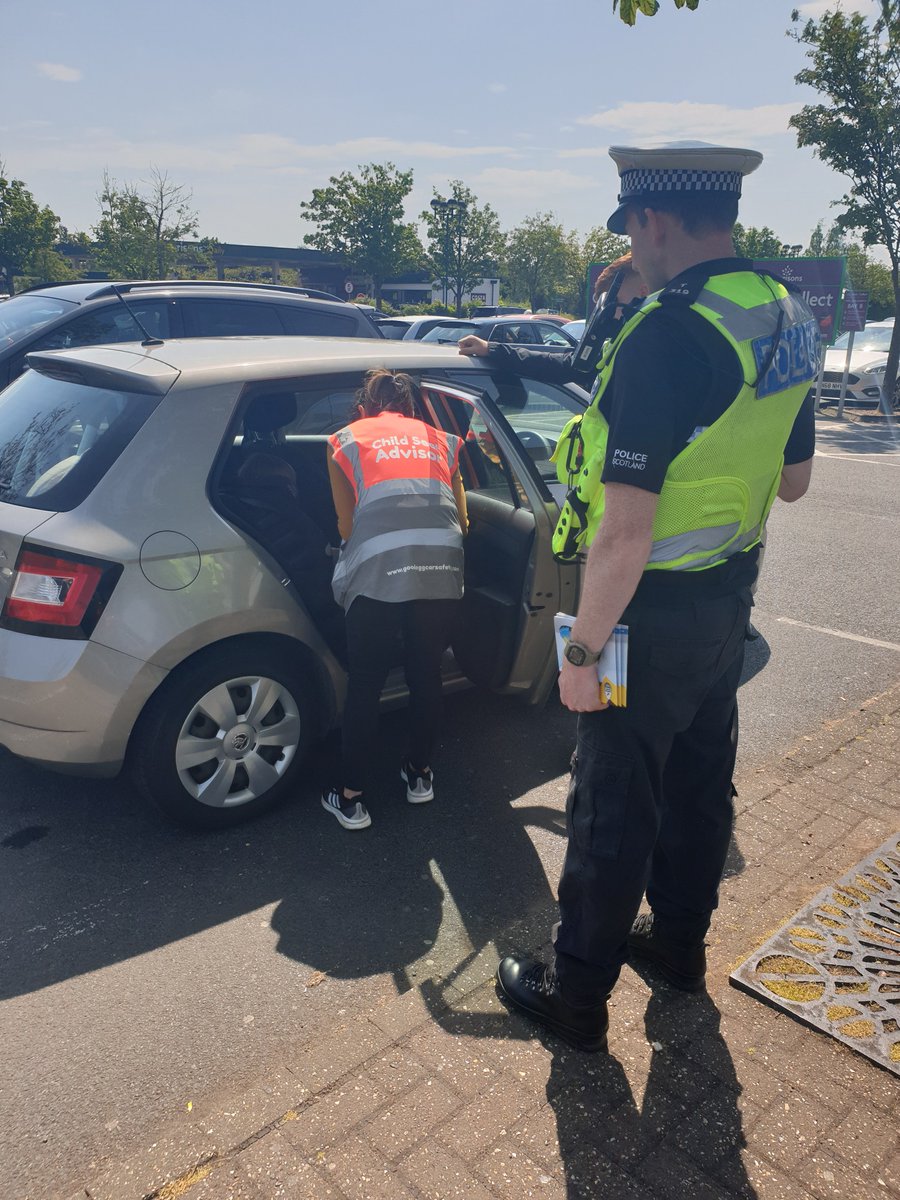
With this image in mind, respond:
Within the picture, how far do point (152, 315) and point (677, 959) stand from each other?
5.90 m

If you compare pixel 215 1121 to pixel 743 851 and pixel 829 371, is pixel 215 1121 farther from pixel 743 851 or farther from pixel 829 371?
pixel 829 371

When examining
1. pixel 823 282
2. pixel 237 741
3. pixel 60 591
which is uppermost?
pixel 823 282

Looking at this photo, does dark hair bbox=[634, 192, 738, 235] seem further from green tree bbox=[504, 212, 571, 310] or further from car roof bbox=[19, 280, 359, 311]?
green tree bbox=[504, 212, 571, 310]

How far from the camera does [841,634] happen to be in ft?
18.9

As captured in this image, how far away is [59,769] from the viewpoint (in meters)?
3.16

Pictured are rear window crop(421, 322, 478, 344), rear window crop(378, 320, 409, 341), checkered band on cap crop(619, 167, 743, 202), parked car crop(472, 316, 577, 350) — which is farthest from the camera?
parked car crop(472, 316, 577, 350)

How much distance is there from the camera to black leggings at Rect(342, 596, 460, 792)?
3.33m

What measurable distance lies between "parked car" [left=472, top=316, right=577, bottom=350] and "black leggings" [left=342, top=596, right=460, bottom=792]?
44.8 ft

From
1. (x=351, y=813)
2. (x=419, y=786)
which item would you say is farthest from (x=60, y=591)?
(x=419, y=786)

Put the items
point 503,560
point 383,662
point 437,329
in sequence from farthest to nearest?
1. point 437,329
2. point 503,560
3. point 383,662

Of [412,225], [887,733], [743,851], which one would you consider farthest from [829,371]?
[412,225]

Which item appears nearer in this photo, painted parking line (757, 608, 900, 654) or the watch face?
the watch face

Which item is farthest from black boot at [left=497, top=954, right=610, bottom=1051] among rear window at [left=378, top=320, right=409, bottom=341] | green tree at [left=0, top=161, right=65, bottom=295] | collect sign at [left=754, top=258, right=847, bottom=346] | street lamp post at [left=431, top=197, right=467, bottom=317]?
street lamp post at [left=431, top=197, right=467, bottom=317]

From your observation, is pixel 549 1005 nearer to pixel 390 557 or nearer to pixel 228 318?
pixel 390 557
